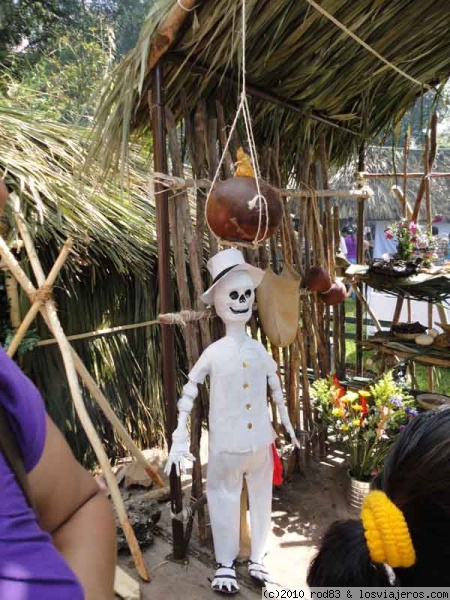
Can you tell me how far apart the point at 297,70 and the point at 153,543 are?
2.68 m

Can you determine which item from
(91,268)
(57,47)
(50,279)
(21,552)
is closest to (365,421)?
(50,279)

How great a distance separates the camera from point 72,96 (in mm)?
9555

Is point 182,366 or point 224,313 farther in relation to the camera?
point 182,366

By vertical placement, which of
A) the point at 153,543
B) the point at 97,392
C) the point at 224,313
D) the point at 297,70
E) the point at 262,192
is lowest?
the point at 153,543

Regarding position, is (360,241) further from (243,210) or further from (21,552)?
(21,552)

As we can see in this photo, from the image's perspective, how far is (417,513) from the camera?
77 cm

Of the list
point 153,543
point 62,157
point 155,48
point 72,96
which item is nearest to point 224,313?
point 155,48

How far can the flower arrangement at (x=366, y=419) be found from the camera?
8.95ft

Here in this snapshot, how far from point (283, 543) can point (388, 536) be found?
210 cm

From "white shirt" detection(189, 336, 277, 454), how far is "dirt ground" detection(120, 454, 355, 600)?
657 millimetres

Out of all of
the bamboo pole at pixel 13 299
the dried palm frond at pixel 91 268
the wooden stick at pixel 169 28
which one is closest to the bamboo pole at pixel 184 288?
the wooden stick at pixel 169 28

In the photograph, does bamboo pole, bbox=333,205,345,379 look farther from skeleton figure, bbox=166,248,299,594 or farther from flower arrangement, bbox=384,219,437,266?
skeleton figure, bbox=166,248,299,594

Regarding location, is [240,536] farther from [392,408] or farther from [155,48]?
[155,48]

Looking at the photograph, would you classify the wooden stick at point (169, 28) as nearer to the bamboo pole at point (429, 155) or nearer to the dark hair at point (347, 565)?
the dark hair at point (347, 565)
